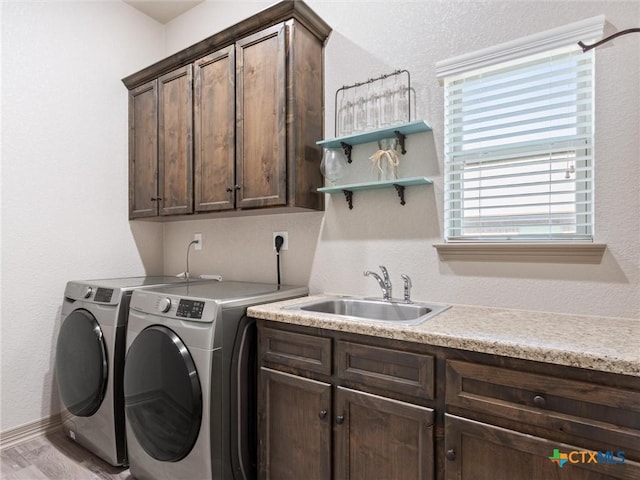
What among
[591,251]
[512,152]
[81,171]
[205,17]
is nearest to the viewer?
[591,251]

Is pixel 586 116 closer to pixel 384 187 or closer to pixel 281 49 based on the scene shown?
pixel 384 187

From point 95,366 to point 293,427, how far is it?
3.91ft

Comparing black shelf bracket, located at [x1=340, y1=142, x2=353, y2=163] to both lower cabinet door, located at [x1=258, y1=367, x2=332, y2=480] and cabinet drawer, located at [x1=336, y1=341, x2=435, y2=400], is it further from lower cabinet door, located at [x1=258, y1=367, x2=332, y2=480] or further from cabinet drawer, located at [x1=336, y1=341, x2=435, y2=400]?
lower cabinet door, located at [x1=258, y1=367, x2=332, y2=480]

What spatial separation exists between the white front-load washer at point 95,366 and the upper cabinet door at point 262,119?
88cm

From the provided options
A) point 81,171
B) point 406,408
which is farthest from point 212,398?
point 81,171

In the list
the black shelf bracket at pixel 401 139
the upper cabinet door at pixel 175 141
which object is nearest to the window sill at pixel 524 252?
the black shelf bracket at pixel 401 139

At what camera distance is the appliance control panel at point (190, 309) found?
1611 millimetres

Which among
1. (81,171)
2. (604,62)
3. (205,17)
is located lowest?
(81,171)

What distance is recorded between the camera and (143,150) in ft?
8.93

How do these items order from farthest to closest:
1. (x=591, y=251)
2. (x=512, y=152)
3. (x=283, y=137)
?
(x=283, y=137) < (x=512, y=152) < (x=591, y=251)

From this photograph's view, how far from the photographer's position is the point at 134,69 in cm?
289

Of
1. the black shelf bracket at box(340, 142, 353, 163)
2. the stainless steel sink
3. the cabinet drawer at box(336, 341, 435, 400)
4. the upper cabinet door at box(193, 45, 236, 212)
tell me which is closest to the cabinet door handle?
the cabinet drawer at box(336, 341, 435, 400)

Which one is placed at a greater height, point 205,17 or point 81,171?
point 205,17

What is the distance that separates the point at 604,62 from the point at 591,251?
751 mm
